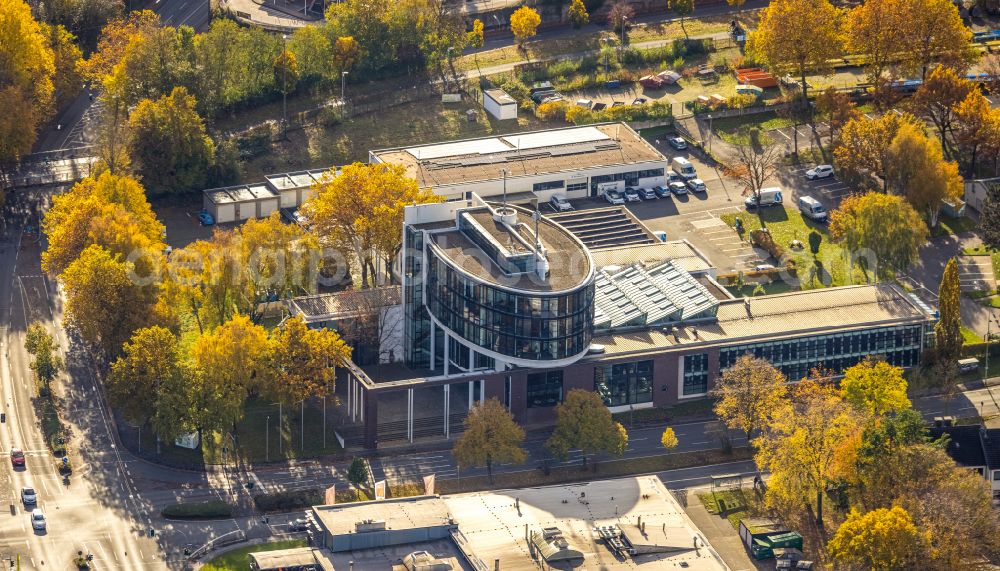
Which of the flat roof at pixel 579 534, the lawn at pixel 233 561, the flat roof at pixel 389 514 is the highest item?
the flat roof at pixel 389 514

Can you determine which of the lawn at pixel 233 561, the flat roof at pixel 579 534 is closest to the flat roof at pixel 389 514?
the flat roof at pixel 579 534

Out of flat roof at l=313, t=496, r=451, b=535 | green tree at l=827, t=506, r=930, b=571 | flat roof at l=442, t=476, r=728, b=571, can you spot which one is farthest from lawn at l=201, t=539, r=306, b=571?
green tree at l=827, t=506, r=930, b=571

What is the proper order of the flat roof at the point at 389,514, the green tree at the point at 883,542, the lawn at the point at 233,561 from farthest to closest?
1. the lawn at the point at 233,561
2. the flat roof at the point at 389,514
3. the green tree at the point at 883,542

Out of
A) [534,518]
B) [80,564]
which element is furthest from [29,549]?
[534,518]

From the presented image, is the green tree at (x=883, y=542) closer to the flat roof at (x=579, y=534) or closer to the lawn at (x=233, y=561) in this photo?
the flat roof at (x=579, y=534)

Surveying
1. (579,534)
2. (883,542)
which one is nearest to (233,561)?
(579,534)
